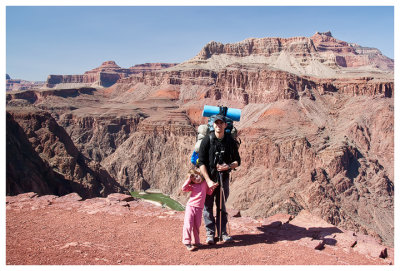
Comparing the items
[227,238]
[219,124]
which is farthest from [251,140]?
[219,124]

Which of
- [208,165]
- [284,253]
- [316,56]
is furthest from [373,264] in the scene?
[316,56]

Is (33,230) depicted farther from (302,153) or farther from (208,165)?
(302,153)

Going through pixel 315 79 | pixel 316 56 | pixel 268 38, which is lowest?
pixel 315 79

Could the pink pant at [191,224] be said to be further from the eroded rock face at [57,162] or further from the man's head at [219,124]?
the eroded rock face at [57,162]

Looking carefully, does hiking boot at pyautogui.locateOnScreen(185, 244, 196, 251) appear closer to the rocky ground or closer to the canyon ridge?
the rocky ground

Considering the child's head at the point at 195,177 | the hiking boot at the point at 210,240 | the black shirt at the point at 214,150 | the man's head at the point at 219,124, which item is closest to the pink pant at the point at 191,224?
the hiking boot at the point at 210,240

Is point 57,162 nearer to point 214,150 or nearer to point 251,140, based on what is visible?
point 251,140

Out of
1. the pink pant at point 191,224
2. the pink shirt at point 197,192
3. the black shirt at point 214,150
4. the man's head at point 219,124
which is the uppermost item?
the man's head at point 219,124
